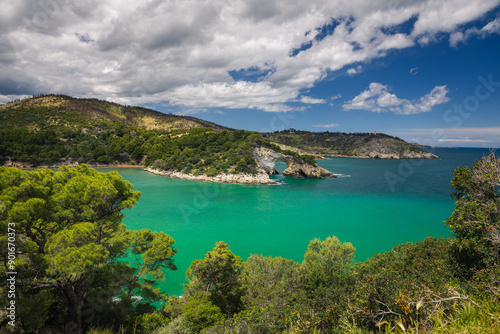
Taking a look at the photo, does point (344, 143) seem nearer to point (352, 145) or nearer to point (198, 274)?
point (352, 145)

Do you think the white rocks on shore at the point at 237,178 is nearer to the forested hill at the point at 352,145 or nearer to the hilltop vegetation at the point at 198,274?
the hilltop vegetation at the point at 198,274

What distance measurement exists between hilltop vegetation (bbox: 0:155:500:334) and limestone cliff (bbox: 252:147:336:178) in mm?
47407

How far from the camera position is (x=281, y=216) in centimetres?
3033

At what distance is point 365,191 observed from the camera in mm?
45469

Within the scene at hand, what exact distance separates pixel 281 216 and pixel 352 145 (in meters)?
131

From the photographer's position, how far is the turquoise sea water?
2147 centimetres

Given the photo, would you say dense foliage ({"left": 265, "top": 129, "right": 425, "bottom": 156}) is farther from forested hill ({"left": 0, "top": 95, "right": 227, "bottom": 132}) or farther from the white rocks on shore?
the white rocks on shore

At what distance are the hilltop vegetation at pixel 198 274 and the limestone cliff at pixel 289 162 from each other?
47407 mm

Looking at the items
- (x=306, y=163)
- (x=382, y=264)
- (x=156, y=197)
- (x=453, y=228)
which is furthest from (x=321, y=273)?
(x=306, y=163)

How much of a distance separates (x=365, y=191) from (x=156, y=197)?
37780mm

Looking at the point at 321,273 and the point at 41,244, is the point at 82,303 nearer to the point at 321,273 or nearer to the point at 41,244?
the point at 41,244

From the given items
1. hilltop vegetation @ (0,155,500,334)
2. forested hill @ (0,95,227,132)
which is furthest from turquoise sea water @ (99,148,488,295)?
forested hill @ (0,95,227,132)

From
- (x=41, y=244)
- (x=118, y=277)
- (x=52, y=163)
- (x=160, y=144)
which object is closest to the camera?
(x=41, y=244)

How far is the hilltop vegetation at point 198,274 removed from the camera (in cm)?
643
